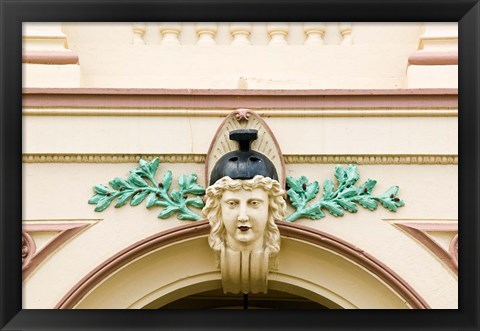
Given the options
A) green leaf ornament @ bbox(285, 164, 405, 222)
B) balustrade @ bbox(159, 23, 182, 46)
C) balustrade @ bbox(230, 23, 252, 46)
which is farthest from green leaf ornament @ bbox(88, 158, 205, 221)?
balustrade @ bbox(230, 23, 252, 46)

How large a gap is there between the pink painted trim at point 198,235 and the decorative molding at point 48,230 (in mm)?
297

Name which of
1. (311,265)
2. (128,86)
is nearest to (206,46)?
(128,86)

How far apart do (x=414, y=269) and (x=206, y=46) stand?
2.23 metres

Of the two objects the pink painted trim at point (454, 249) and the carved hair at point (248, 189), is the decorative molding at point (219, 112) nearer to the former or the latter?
Result: the carved hair at point (248, 189)

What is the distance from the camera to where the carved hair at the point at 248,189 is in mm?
16438

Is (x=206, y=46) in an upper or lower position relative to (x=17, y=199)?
A: upper

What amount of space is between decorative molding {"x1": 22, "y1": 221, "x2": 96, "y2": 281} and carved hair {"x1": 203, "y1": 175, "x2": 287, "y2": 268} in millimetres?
852

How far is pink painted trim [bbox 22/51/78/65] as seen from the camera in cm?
1717

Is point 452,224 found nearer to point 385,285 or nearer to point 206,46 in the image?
point 385,285

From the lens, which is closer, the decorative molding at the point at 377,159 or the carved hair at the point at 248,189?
the carved hair at the point at 248,189

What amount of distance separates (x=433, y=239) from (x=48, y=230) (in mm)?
2597

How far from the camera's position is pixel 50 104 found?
55.5ft

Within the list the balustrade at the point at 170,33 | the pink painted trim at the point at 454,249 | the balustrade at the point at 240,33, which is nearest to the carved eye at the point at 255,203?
the pink painted trim at the point at 454,249

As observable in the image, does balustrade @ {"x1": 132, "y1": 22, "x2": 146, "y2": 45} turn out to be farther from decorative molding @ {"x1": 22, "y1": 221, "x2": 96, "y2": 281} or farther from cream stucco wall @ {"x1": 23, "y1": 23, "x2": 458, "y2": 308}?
decorative molding @ {"x1": 22, "y1": 221, "x2": 96, "y2": 281}
